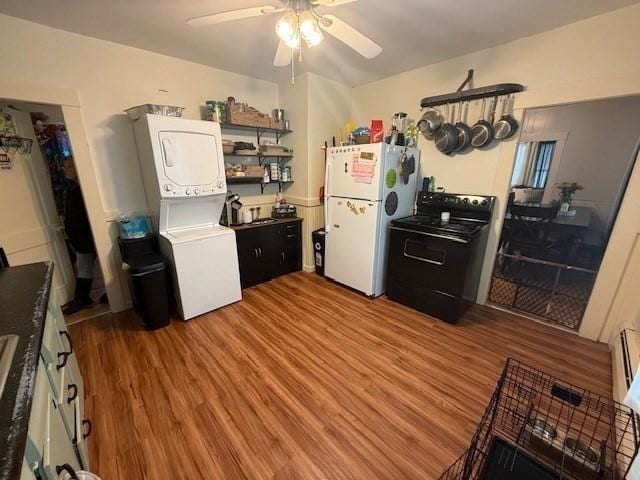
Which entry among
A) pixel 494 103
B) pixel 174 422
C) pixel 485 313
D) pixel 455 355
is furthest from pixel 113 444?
pixel 494 103

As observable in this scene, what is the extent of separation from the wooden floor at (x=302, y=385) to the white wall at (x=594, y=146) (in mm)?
3017

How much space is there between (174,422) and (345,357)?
117 cm

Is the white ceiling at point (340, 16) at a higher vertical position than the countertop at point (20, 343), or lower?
higher

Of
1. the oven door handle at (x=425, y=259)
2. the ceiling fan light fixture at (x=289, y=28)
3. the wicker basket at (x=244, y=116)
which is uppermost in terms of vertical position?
the ceiling fan light fixture at (x=289, y=28)

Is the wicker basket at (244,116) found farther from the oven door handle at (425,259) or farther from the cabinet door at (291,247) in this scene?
the oven door handle at (425,259)

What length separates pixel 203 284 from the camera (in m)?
2.46

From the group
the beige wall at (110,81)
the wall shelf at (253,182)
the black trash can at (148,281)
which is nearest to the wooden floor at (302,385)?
the black trash can at (148,281)

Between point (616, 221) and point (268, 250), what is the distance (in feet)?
10.5

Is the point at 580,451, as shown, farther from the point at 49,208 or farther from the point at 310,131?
the point at 49,208

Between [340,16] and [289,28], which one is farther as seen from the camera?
[340,16]

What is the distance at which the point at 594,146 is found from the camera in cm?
381

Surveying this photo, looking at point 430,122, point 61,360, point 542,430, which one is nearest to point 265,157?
point 430,122

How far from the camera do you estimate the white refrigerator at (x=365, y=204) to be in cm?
253

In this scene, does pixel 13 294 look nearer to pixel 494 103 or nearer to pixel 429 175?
pixel 429 175
